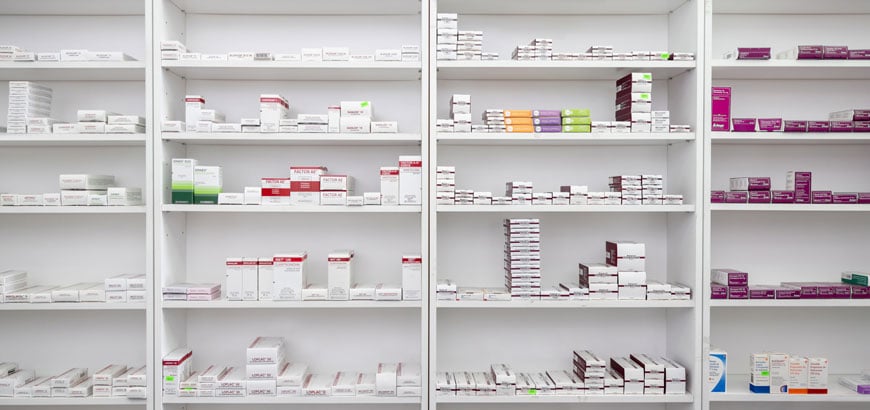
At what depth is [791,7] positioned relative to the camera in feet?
11.8

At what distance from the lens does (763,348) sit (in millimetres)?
3723

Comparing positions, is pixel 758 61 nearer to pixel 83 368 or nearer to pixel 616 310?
pixel 616 310

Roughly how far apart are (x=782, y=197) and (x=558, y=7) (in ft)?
5.96

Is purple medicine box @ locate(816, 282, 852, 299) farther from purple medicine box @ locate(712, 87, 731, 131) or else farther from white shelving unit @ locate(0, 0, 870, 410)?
purple medicine box @ locate(712, 87, 731, 131)

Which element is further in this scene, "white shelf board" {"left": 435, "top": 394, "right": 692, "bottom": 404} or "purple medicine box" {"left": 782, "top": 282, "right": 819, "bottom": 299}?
"purple medicine box" {"left": 782, "top": 282, "right": 819, "bottom": 299}

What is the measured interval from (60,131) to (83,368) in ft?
5.16

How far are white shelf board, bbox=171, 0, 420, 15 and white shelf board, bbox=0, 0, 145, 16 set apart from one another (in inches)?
13.4

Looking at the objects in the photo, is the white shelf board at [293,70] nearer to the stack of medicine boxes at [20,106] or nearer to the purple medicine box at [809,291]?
the stack of medicine boxes at [20,106]

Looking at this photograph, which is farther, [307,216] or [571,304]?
[307,216]

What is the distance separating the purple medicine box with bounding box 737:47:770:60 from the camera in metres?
3.26

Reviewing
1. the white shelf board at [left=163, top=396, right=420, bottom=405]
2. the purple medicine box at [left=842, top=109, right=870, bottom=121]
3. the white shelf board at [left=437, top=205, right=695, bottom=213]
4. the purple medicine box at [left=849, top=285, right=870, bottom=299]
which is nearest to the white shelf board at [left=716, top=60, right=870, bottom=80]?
the purple medicine box at [left=842, top=109, right=870, bottom=121]

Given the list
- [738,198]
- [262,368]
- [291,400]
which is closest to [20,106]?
[262,368]

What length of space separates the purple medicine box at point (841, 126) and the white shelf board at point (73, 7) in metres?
4.35

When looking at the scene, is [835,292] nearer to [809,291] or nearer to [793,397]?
[809,291]
